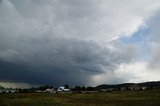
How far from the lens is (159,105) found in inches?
3310

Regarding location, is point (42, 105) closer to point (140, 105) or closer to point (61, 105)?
point (61, 105)

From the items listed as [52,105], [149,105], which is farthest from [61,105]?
[149,105]

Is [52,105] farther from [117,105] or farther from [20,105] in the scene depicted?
[117,105]

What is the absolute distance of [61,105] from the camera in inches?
3327

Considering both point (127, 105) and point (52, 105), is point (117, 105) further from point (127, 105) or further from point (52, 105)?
point (52, 105)

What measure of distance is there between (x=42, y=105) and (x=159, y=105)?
30212 mm

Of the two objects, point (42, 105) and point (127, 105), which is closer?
point (42, 105)

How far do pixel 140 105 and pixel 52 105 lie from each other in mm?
23332

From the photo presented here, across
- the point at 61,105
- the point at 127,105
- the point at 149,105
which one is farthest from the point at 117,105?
the point at 61,105

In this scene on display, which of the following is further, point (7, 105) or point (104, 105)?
point (104, 105)

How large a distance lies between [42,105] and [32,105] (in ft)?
9.76

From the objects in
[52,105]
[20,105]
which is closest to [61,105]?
[52,105]

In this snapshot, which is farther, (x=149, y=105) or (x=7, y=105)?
(x=149, y=105)

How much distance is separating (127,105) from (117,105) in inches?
105
